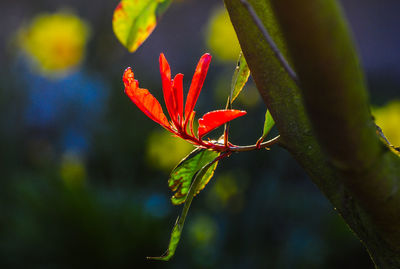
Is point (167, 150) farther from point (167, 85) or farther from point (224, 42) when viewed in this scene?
point (167, 85)

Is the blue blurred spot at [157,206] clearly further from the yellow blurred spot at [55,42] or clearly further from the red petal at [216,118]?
the red petal at [216,118]

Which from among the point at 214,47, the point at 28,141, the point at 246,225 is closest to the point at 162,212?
the point at 246,225

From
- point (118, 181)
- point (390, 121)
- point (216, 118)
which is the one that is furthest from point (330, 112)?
point (118, 181)

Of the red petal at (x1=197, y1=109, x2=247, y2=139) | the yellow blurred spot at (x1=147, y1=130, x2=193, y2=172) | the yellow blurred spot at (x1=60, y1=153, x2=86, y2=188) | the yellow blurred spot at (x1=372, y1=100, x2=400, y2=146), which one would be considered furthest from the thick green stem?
the yellow blurred spot at (x1=60, y1=153, x2=86, y2=188)

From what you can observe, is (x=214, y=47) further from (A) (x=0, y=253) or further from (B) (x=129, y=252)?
(A) (x=0, y=253)

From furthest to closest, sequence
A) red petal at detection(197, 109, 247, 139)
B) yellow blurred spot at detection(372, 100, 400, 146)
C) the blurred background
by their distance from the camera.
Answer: the blurred background → yellow blurred spot at detection(372, 100, 400, 146) → red petal at detection(197, 109, 247, 139)

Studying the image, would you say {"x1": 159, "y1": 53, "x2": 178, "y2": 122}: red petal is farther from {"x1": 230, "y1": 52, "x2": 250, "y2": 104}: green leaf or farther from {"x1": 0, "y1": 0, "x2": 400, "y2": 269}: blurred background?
{"x1": 0, "y1": 0, "x2": 400, "y2": 269}: blurred background

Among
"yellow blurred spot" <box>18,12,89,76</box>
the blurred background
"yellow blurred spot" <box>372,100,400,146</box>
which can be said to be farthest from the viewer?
"yellow blurred spot" <box>18,12,89,76</box>
